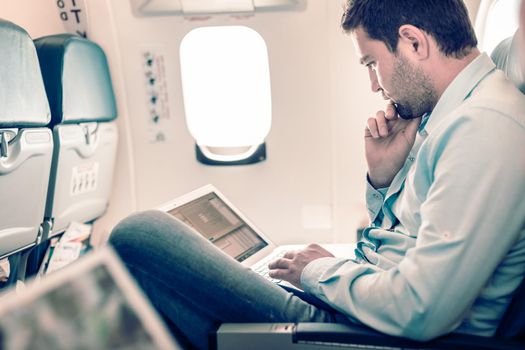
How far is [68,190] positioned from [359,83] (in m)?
1.48

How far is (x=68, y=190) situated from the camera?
2.50m

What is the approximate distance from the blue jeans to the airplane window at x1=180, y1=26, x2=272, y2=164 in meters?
1.46

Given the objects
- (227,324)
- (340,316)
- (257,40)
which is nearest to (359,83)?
(257,40)

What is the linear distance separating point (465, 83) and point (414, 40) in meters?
0.18

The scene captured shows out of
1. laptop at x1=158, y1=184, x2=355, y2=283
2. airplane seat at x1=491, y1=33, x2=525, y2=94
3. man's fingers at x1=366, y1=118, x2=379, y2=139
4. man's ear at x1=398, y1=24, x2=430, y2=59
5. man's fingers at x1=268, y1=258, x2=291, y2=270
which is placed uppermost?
man's ear at x1=398, y1=24, x2=430, y2=59

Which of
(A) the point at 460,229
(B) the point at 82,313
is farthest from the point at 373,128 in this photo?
(B) the point at 82,313

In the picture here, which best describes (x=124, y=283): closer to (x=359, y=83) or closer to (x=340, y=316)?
(x=340, y=316)

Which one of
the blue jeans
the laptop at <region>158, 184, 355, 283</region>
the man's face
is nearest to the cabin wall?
the laptop at <region>158, 184, 355, 283</region>

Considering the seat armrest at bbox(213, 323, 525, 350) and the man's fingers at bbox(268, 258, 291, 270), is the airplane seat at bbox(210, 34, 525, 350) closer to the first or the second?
the seat armrest at bbox(213, 323, 525, 350)

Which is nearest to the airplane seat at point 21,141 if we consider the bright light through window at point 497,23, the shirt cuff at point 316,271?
the shirt cuff at point 316,271

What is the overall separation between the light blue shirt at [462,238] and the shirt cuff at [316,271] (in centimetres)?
5

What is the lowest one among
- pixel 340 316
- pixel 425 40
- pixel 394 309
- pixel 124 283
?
pixel 340 316

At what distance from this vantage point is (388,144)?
1826mm

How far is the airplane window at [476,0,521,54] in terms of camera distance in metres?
2.19
